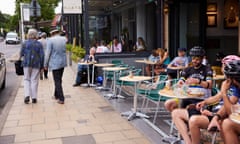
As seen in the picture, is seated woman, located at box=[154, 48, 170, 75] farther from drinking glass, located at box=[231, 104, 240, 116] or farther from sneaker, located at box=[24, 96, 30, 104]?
drinking glass, located at box=[231, 104, 240, 116]

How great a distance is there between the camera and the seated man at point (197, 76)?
13.3 feet

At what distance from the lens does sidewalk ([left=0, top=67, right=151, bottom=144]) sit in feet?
15.8

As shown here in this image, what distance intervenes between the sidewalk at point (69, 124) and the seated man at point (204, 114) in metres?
1.19

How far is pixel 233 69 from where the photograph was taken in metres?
3.08

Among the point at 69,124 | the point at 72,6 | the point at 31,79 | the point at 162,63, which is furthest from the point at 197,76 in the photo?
the point at 72,6

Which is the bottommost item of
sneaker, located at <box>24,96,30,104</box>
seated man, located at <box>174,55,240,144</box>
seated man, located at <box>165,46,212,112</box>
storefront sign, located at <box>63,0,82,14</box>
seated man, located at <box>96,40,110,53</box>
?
sneaker, located at <box>24,96,30,104</box>

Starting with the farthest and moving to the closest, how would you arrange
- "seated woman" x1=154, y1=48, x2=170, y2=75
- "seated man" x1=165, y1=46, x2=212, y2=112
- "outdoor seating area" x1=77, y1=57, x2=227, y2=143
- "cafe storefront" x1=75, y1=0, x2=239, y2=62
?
"cafe storefront" x1=75, y1=0, x2=239, y2=62 → "seated woman" x1=154, y1=48, x2=170, y2=75 → "outdoor seating area" x1=77, y1=57, x2=227, y2=143 → "seated man" x1=165, y1=46, x2=212, y2=112

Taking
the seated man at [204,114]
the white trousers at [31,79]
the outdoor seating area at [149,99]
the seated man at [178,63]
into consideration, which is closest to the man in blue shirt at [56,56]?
the white trousers at [31,79]

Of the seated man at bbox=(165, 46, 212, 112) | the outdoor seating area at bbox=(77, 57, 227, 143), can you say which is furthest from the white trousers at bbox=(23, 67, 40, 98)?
the seated man at bbox=(165, 46, 212, 112)

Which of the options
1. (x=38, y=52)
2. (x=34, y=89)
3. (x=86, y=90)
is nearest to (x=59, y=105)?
(x=34, y=89)

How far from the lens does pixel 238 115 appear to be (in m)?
2.88

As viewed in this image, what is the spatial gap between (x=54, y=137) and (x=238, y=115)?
9.64ft

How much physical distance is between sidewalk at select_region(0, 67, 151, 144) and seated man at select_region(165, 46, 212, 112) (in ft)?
2.76

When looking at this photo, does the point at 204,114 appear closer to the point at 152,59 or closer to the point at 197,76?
the point at 197,76
